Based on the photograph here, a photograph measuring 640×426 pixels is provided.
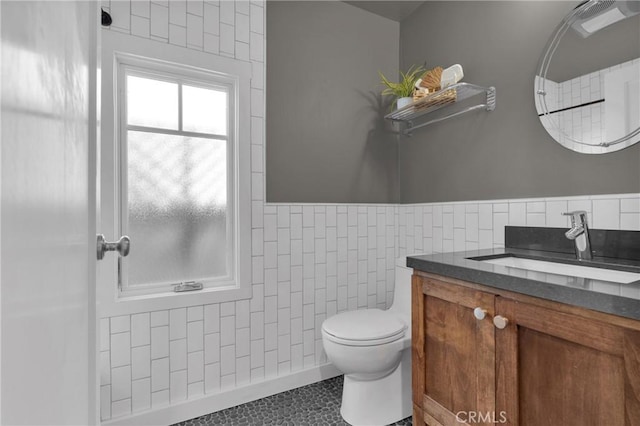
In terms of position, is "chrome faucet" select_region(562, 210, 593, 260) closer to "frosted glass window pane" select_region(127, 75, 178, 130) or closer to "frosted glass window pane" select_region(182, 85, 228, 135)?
"frosted glass window pane" select_region(182, 85, 228, 135)

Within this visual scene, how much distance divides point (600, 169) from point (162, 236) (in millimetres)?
2105

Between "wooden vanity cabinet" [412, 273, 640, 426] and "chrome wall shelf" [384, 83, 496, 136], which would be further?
"chrome wall shelf" [384, 83, 496, 136]

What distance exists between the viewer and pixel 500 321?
0.96 meters

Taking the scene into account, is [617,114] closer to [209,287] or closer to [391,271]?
[391,271]

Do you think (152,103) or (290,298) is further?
(290,298)

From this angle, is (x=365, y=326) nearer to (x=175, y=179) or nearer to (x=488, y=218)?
(x=488, y=218)

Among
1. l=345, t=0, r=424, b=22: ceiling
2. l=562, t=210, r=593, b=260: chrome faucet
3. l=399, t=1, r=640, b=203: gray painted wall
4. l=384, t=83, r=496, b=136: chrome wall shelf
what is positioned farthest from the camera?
l=345, t=0, r=424, b=22: ceiling

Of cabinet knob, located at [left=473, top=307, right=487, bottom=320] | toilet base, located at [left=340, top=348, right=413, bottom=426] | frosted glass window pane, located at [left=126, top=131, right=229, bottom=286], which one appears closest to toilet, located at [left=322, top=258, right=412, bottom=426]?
toilet base, located at [left=340, top=348, right=413, bottom=426]

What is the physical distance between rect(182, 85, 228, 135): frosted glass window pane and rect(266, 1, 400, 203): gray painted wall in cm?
27

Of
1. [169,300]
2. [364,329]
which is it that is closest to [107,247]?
[169,300]

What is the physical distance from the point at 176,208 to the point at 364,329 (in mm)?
1202

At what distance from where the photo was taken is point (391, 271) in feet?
8.11

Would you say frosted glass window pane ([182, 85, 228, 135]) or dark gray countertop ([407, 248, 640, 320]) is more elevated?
frosted glass window pane ([182, 85, 228, 135])

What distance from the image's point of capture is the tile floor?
1736mm
